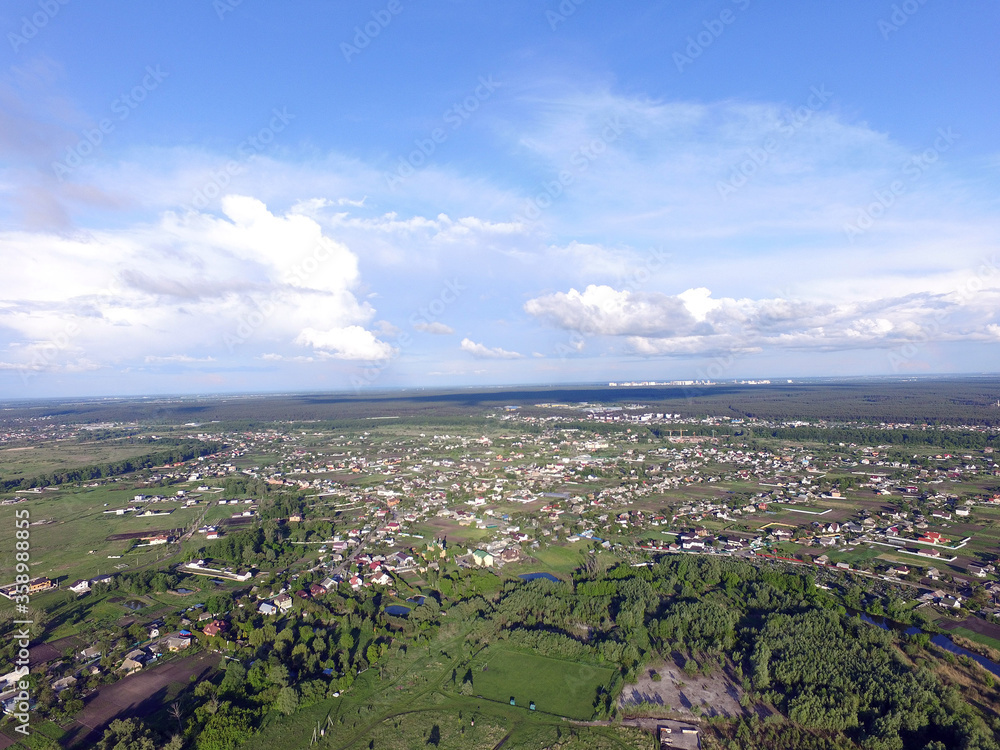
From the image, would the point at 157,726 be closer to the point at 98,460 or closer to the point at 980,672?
the point at 980,672

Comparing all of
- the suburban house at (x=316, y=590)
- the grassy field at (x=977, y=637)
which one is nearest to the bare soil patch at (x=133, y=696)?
the suburban house at (x=316, y=590)

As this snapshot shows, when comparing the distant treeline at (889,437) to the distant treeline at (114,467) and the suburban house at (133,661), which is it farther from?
the distant treeline at (114,467)

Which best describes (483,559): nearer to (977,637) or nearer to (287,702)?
(287,702)

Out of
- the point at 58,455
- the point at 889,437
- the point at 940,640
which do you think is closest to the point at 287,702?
the point at 940,640

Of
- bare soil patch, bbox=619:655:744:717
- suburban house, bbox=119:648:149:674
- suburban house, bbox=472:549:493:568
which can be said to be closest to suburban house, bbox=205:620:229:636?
suburban house, bbox=119:648:149:674

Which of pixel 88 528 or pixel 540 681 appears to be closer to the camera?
pixel 540 681

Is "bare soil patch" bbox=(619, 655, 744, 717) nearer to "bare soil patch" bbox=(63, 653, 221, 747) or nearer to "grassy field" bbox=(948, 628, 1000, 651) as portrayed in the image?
"grassy field" bbox=(948, 628, 1000, 651)

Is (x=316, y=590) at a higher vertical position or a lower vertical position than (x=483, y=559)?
lower
